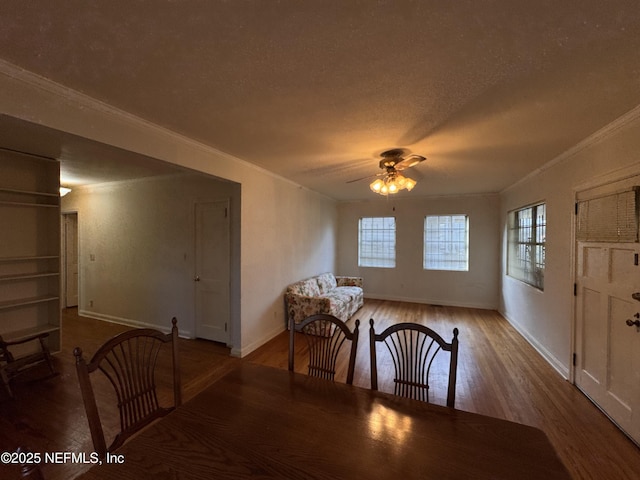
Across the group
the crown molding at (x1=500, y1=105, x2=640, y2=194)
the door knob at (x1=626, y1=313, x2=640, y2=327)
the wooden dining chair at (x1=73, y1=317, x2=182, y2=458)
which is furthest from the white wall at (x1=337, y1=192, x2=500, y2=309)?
the wooden dining chair at (x1=73, y1=317, x2=182, y2=458)

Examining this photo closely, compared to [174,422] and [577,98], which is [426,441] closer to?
[174,422]

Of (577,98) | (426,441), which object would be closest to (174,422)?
(426,441)

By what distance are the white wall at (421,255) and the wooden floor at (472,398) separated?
58.4 inches

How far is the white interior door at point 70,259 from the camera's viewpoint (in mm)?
5441

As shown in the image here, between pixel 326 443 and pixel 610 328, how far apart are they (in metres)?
2.71

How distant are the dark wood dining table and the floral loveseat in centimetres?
211

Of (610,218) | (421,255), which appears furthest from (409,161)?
(421,255)

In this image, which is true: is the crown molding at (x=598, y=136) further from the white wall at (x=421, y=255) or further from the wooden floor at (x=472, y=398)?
the wooden floor at (x=472, y=398)

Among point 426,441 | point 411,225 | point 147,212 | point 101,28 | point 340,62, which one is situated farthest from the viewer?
point 411,225

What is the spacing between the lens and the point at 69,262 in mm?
5508

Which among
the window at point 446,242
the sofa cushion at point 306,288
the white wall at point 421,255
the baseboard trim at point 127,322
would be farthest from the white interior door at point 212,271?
the window at point 446,242

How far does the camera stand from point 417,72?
1511 millimetres

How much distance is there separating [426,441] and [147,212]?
178 inches

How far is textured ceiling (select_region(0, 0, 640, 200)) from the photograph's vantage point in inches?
44.0
